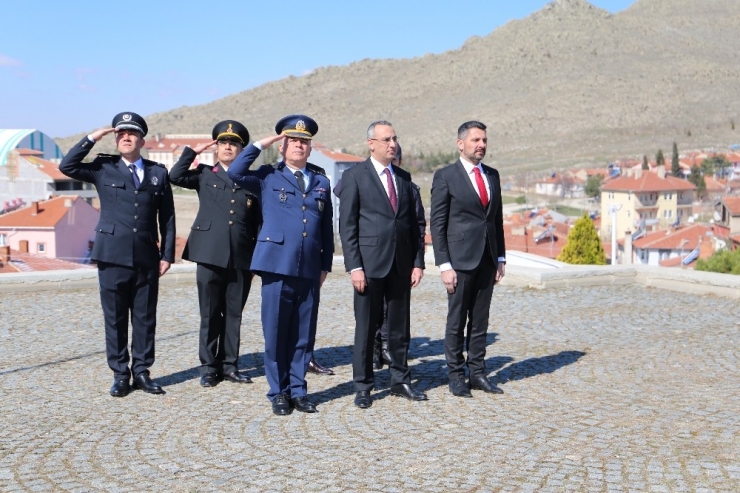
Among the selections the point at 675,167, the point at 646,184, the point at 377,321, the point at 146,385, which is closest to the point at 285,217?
the point at 377,321

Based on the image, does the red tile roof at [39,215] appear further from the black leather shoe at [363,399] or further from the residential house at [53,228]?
the black leather shoe at [363,399]

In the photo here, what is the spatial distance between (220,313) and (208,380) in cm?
48

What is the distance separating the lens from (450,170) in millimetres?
6680

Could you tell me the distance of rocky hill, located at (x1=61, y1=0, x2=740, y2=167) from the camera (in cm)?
12188

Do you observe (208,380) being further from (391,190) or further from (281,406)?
(391,190)

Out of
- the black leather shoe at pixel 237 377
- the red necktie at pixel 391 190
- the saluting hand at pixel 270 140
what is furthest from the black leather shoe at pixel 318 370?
the saluting hand at pixel 270 140

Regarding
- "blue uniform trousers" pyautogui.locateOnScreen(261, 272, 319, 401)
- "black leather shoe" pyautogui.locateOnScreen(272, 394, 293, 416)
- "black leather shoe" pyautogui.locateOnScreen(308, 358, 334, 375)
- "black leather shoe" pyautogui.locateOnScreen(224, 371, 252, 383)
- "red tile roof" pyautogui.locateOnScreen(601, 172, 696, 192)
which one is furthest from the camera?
"red tile roof" pyautogui.locateOnScreen(601, 172, 696, 192)

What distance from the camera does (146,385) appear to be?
21.7 ft

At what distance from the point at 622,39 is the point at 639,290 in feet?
510

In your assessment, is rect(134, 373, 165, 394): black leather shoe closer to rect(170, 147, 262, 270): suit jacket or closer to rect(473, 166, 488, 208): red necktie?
rect(170, 147, 262, 270): suit jacket

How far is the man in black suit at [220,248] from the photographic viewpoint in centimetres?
683

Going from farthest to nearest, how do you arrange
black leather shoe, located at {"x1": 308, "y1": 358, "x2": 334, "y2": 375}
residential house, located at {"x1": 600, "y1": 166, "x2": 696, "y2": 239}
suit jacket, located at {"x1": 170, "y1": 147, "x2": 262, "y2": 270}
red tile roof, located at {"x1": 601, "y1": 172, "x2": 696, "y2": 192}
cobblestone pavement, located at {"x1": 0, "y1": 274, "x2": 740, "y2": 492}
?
1. red tile roof, located at {"x1": 601, "y1": 172, "x2": 696, "y2": 192}
2. residential house, located at {"x1": 600, "y1": 166, "x2": 696, "y2": 239}
3. black leather shoe, located at {"x1": 308, "y1": 358, "x2": 334, "y2": 375}
4. suit jacket, located at {"x1": 170, "y1": 147, "x2": 262, "y2": 270}
5. cobblestone pavement, located at {"x1": 0, "y1": 274, "x2": 740, "y2": 492}

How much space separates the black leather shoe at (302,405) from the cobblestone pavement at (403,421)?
7 cm

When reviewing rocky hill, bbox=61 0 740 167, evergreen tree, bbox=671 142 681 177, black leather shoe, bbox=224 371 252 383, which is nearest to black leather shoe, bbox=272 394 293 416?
black leather shoe, bbox=224 371 252 383
